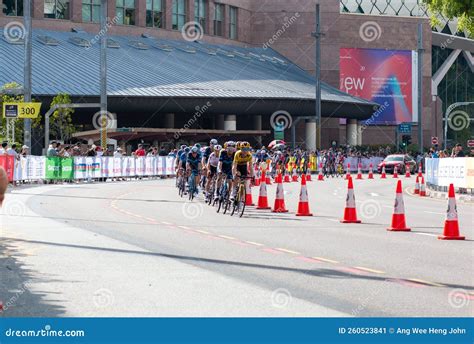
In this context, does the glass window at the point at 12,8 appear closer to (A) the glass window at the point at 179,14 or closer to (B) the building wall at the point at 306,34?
(A) the glass window at the point at 179,14

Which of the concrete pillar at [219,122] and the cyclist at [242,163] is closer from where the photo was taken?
the cyclist at [242,163]

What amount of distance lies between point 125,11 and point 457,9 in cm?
5713

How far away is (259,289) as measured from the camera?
41.2 ft

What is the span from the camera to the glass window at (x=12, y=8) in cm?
7825

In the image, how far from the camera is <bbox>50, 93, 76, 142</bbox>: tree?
64.7 metres

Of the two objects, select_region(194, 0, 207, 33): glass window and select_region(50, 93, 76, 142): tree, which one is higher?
select_region(194, 0, 207, 33): glass window

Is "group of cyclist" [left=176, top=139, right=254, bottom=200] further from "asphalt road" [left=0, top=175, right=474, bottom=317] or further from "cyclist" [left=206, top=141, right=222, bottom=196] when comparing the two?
"asphalt road" [left=0, top=175, right=474, bottom=317]

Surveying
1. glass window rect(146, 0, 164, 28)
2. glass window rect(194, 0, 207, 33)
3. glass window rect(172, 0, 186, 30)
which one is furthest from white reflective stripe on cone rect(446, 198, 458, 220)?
glass window rect(194, 0, 207, 33)

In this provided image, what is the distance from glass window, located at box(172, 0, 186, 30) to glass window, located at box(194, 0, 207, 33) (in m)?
1.17

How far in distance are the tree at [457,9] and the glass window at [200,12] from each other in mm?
60014

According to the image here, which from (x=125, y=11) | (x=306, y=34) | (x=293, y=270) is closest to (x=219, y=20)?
(x=306, y=34)

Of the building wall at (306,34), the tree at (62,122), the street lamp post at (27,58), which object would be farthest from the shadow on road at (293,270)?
the building wall at (306,34)

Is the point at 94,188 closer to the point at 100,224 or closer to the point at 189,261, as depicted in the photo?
the point at 100,224

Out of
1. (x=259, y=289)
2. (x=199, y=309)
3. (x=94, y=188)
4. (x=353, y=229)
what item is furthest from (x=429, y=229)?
(x=94, y=188)
